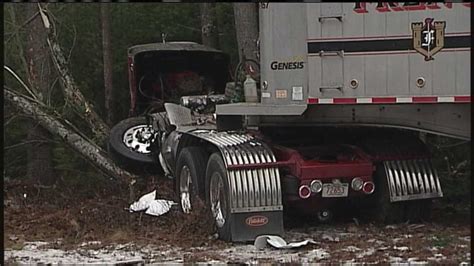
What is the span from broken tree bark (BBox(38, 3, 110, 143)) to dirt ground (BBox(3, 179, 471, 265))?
298 centimetres

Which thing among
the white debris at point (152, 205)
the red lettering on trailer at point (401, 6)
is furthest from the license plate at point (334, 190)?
the white debris at point (152, 205)

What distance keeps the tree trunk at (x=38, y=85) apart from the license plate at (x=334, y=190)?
7382mm

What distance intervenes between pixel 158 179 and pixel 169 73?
1575mm

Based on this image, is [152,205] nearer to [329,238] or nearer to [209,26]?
[329,238]

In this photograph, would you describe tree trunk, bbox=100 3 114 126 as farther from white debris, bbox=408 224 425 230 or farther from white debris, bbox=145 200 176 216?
white debris, bbox=408 224 425 230

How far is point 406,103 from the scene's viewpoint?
8.69 meters

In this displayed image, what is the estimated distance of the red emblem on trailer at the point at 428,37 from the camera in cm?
841

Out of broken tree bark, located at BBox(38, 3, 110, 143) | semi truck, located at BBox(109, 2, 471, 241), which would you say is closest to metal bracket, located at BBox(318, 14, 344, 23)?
semi truck, located at BBox(109, 2, 471, 241)

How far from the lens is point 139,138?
1338 cm

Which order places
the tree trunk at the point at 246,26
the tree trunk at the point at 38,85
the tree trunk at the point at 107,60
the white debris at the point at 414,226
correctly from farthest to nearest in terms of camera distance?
the tree trunk at the point at 107,60 < the tree trunk at the point at 38,85 < the tree trunk at the point at 246,26 < the white debris at the point at 414,226

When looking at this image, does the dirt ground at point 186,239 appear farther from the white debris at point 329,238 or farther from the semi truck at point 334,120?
the semi truck at point 334,120

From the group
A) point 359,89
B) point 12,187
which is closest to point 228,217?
point 359,89

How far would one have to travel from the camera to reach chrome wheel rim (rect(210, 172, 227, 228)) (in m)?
9.51

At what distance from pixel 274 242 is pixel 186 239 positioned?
104 cm
